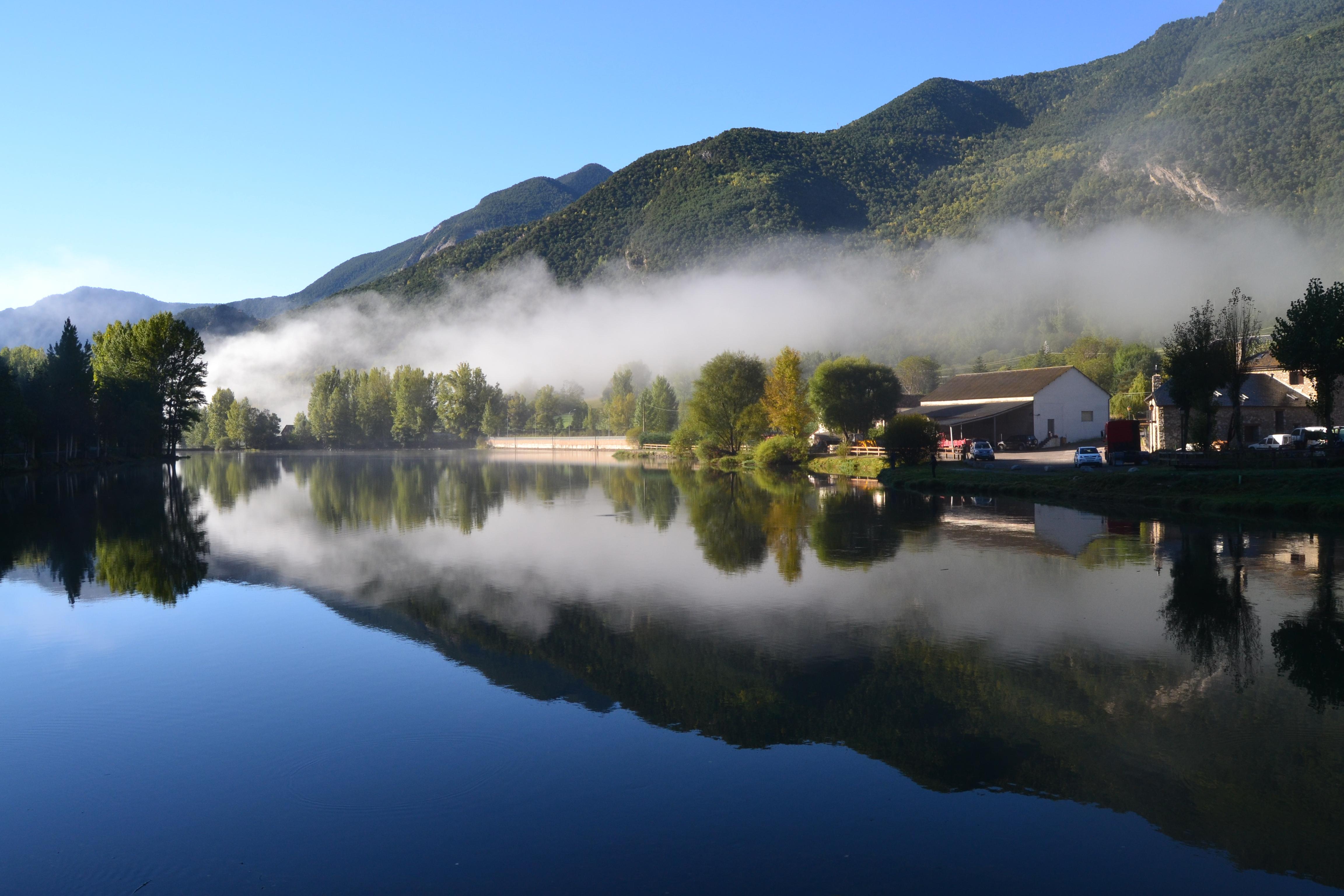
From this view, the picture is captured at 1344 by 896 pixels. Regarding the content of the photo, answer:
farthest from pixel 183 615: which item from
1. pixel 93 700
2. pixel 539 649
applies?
pixel 539 649

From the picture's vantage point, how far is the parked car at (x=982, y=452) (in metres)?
57.8

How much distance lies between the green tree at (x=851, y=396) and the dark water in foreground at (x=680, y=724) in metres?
46.8

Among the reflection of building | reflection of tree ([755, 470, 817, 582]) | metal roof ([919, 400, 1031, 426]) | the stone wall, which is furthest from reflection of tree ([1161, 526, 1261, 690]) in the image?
metal roof ([919, 400, 1031, 426])

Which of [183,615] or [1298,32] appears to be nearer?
[183,615]

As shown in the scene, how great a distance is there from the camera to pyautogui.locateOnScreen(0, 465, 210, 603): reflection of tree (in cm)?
2086

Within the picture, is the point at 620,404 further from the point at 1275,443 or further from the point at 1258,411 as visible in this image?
the point at 1275,443

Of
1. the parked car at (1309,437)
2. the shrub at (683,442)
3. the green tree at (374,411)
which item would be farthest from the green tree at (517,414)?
the parked car at (1309,437)

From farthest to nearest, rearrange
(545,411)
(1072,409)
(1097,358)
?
(545,411), (1097,358), (1072,409)

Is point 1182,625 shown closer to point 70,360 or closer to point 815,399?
point 815,399

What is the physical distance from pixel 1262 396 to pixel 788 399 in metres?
34.1

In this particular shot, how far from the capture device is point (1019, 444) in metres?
68.4

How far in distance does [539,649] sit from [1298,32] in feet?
738

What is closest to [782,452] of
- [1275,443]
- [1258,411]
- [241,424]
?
[1258,411]

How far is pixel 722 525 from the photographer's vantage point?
3116 cm
